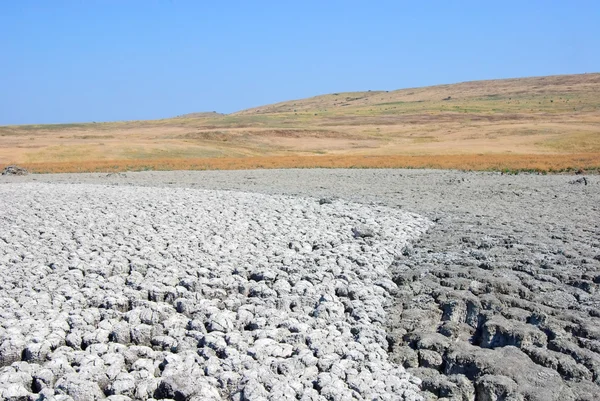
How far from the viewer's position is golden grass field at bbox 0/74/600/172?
33250 millimetres

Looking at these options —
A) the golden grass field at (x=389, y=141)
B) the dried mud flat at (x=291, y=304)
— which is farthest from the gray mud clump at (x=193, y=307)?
the golden grass field at (x=389, y=141)

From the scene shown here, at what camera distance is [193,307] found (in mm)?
6824

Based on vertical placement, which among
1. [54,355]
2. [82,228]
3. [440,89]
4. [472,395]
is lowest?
[472,395]

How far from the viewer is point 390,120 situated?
92.1 metres

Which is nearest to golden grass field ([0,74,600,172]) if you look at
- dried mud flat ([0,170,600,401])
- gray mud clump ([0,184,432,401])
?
dried mud flat ([0,170,600,401])

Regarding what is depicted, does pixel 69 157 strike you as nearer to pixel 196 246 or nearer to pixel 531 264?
pixel 196 246

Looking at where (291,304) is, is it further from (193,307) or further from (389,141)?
(389,141)

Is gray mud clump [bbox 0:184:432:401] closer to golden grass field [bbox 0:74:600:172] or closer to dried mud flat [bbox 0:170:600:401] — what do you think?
dried mud flat [bbox 0:170:600:401]

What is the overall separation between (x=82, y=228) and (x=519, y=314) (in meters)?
7.27

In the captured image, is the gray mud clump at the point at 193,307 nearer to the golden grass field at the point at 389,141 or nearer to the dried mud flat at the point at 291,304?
the dried mud flat at the point at 291,304

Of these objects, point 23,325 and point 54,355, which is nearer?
point 54,355

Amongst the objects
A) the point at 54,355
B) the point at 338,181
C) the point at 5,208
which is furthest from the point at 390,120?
the point at 54,355

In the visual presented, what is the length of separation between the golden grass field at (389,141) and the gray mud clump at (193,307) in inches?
786

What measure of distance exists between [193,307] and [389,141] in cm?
5816
